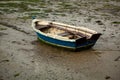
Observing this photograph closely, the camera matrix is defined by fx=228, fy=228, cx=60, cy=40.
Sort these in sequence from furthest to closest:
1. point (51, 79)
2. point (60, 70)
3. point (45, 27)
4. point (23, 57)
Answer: point (45, 27), point (23, 57), point (60, 70), point (51, 79)

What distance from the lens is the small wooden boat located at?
37.1 ft

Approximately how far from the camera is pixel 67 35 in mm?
12375

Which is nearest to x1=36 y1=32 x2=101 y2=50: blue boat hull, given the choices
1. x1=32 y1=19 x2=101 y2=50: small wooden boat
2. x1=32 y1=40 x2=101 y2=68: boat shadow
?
x1=32 y1=19 x2=101 y2=50: small wooden boat

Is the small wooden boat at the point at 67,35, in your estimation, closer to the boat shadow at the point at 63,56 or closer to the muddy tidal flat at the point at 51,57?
the boat shadow at the point at 63,56

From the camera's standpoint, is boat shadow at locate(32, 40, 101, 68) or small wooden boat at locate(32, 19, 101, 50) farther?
small wooden boat at locate(32, 19, 101, 50)

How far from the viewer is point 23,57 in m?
10.9

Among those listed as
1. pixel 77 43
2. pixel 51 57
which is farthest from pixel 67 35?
pixel 51 57

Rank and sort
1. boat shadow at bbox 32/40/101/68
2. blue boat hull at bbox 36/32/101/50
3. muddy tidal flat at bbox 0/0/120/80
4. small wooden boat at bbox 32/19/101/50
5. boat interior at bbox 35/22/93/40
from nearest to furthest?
muddy tidal flat at bbox 0/0/120/80 < boat shadow at bbox 32/40/101/68 < blue boat hull at bbox 36/32/101/50 < small wooden boat at bbox 32/19/101/50 < boat interior at bbox 35/22/93/40

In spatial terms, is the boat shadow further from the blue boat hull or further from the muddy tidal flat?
the blue boat hull

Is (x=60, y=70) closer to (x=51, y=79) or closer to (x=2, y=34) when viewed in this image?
(x=51, y=79)

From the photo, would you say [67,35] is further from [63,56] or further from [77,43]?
[63,56]

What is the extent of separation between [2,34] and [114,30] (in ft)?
25.0

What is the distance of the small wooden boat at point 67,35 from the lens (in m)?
11.3

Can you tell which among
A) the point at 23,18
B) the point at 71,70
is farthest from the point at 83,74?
the point at 23,18
